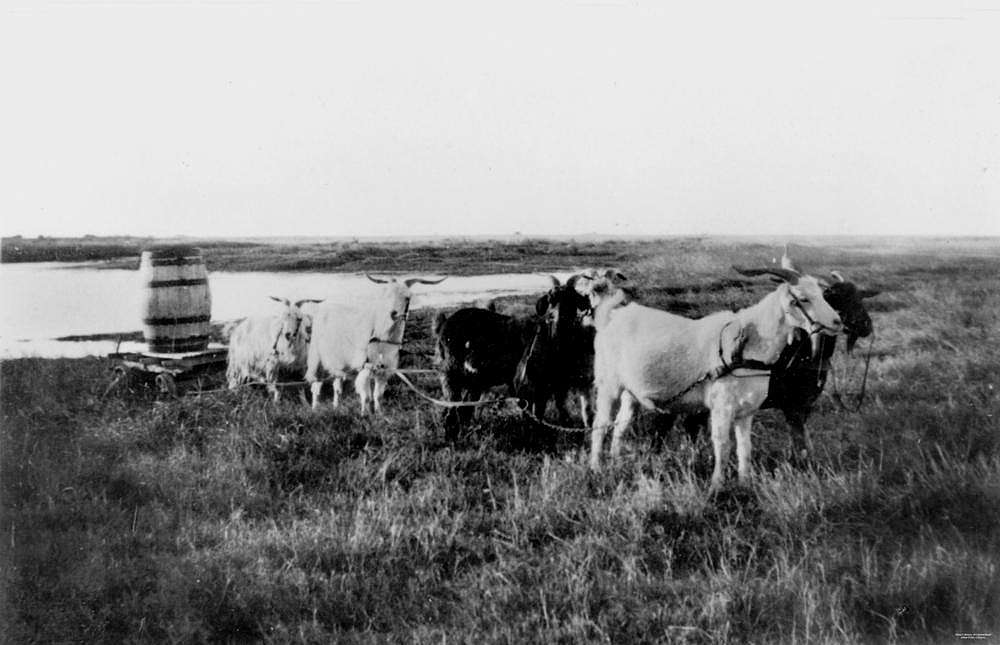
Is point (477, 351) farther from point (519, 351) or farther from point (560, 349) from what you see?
point (560, 349)

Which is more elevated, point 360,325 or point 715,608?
point 360,325

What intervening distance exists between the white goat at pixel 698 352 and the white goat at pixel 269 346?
9.66 ft

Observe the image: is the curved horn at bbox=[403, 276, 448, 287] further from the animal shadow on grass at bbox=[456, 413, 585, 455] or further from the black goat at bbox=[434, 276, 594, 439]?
the animal shadow on grass at bbox=[456, 413, 585, 455]

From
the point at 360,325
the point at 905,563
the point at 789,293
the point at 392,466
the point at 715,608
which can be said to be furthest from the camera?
the point at 360,325

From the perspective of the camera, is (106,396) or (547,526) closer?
(547,526)

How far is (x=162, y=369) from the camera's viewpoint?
20.2ft

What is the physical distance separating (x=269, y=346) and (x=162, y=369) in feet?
3.66

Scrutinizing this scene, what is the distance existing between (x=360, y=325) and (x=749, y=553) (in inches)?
161

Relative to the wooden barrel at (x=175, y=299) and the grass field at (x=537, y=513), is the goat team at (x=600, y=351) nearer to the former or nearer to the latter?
the grass field at (x=537, y=513)

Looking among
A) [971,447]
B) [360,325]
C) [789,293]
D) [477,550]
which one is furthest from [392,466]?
[971,447]

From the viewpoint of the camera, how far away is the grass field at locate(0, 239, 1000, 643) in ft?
13.4

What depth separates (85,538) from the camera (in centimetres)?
473

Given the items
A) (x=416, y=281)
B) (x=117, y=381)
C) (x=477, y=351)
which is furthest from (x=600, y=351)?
(x=117, y=381)

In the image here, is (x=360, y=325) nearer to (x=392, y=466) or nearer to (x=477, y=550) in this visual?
(x=392, y=466)
